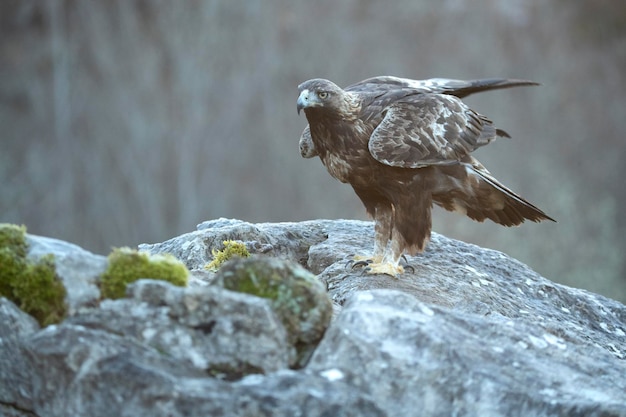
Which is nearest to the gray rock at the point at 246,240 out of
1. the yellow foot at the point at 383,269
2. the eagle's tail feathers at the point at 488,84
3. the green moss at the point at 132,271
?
the yellow foot at the point at 383,269

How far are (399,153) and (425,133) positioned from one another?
23cm

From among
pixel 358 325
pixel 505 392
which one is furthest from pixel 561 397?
pixel 358 325

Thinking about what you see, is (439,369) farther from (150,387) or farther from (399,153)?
(399,153)

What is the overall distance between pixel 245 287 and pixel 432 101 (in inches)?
97.3

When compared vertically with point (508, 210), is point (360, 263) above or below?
below

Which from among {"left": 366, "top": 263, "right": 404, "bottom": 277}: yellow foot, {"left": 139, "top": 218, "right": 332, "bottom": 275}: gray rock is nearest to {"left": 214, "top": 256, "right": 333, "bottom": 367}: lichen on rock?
{"left": 139, "top": 218, "right": 332, "bottom": 275}: gray rock

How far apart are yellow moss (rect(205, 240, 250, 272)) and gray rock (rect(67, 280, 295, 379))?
5.57 ft

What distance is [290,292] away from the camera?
2.87 meters

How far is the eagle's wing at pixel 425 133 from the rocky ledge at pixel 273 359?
1696 mm

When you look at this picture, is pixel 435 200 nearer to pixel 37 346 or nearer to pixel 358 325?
pixel 358 325

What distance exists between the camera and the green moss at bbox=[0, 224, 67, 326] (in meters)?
2.81

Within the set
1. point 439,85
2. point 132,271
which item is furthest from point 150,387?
point 439,85

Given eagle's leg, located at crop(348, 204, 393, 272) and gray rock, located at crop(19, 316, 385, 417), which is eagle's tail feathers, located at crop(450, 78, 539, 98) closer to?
eagle's leg, located at crop(348, 204, 393, 272)

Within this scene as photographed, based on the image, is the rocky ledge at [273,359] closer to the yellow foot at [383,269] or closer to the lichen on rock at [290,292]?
the lichen on rock at [290,292]
